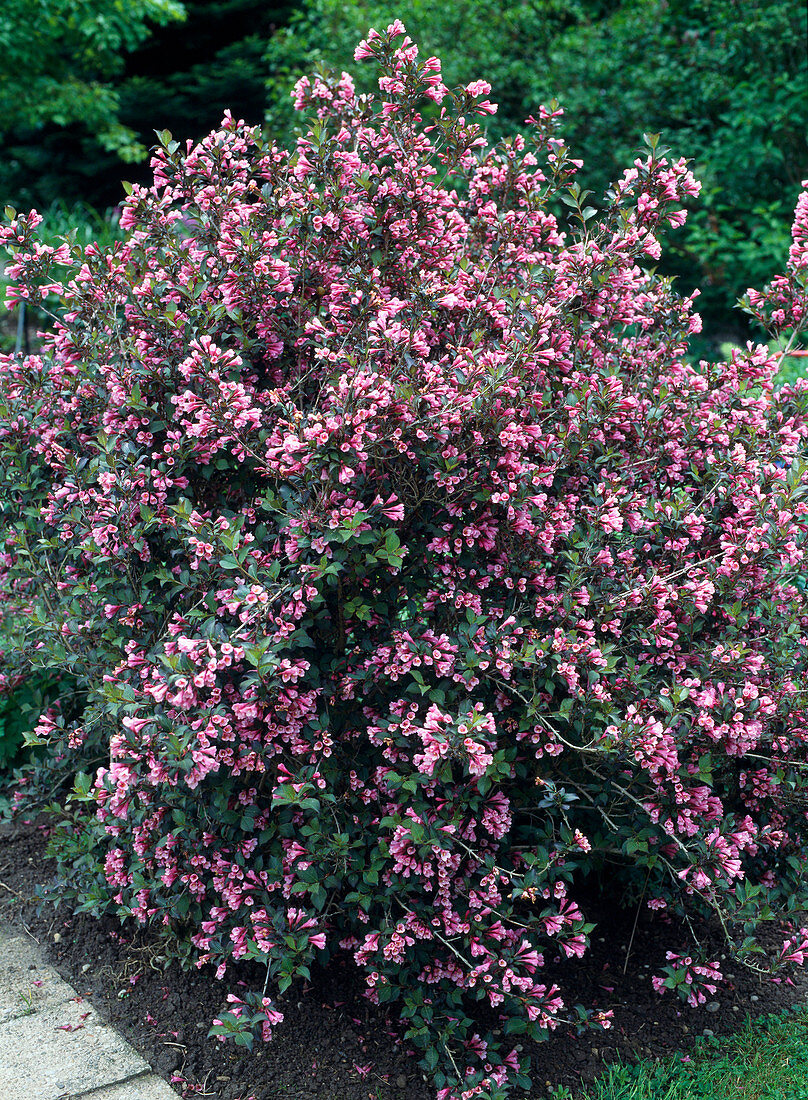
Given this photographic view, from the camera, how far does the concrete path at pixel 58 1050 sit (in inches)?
99.3

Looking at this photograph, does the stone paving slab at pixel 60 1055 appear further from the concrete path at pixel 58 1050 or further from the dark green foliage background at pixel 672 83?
the dark green foliage background at pixel 672 83

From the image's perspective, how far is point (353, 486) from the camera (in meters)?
2.43

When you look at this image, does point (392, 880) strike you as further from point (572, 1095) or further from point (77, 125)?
point (77, 125)

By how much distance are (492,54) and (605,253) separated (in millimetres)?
8625

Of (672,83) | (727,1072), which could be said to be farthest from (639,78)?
(727,1072)

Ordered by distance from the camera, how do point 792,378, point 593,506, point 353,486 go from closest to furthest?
point 353,486 < point 593,506 < point 792,378

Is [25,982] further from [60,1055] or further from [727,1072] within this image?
[727,1072]

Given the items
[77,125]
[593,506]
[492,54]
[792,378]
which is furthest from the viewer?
[77,125]

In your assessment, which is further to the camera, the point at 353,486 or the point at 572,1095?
the point at 572,1095

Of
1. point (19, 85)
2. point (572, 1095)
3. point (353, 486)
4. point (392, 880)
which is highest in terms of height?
point (19, 85)

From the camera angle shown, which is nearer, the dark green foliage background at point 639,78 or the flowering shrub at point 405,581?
the flowering shrub at point 405,581

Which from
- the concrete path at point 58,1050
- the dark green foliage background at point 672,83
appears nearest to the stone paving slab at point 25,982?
the concrete path at point 58,1050

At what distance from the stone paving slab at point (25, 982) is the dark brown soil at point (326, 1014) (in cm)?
4

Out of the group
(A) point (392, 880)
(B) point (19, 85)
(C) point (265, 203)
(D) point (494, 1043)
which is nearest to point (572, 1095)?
(D) point (494, 1043)
